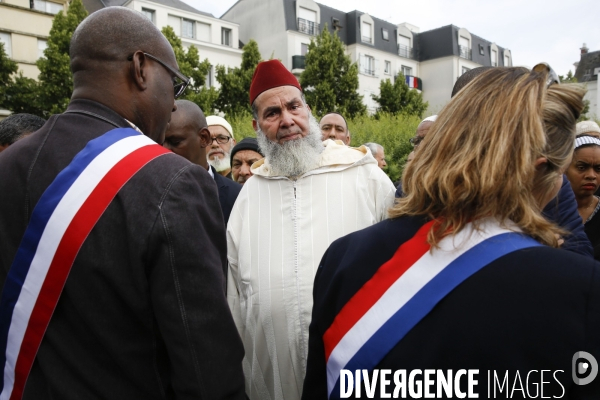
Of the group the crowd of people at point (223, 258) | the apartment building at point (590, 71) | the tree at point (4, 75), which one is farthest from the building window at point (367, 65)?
the crowd of people at point (223, 258)

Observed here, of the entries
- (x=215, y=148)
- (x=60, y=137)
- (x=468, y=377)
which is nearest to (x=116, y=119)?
(x=60, y=137)

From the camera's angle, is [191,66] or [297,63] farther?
[297,63]

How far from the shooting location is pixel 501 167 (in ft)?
4.17

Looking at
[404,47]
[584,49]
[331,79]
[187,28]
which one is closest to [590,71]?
[584,49]

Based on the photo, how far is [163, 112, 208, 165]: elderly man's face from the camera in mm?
3498

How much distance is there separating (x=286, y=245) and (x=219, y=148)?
295cm

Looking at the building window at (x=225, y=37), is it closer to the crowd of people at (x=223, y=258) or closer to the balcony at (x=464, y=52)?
the balcony at (x=464, y=52)

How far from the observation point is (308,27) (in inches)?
1193

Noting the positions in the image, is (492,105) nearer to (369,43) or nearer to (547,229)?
(547,229)

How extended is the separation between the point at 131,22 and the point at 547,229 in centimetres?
145

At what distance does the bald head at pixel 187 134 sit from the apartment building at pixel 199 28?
23.1m

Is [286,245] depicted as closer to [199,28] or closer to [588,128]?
[588,128]

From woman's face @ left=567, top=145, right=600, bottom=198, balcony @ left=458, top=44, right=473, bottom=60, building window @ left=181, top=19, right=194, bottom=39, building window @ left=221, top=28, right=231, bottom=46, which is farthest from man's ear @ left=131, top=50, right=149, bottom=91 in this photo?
balcony @ left=458, top=44, right=473, bottom=60

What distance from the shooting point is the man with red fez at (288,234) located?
2.48 metres
